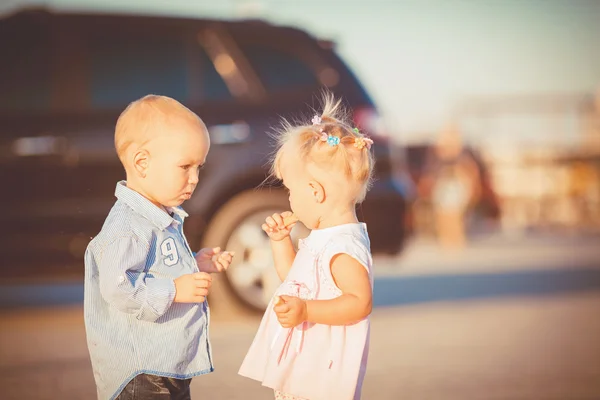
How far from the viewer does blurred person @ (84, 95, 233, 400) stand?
2637 mm

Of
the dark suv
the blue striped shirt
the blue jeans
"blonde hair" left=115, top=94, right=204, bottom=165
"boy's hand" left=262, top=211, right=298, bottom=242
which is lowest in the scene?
the blue jeans

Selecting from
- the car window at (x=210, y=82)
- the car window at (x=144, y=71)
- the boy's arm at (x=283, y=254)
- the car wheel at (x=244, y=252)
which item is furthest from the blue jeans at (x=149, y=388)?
the car window at (x=210, y=82)

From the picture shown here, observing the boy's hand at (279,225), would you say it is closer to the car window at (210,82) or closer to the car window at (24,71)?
the car window at (210,82)

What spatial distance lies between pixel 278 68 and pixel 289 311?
4486mm

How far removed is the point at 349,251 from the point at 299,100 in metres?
4.18

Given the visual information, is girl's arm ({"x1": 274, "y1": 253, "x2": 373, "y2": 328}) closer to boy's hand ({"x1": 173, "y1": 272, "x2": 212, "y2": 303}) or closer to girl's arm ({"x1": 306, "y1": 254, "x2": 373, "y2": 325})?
girl's arm ({"x1": 306, "y1": 254, "x2": 373, "y2": 325})

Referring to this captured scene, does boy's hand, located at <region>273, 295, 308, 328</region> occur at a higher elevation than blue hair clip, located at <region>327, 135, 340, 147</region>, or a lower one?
lower

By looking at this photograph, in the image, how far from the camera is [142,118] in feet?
9.16

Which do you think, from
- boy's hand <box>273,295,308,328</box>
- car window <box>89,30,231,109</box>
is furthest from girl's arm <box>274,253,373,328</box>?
car window <box>89,30,231,109</box>

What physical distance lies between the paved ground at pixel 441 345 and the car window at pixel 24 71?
1569mm

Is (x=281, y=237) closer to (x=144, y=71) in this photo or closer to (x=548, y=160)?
(x=144, y=71)

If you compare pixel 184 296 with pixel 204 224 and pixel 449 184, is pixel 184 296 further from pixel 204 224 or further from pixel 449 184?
pixel 449 184

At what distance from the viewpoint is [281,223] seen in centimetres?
305

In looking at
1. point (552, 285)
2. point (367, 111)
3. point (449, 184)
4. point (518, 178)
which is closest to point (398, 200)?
point (367, 111)
